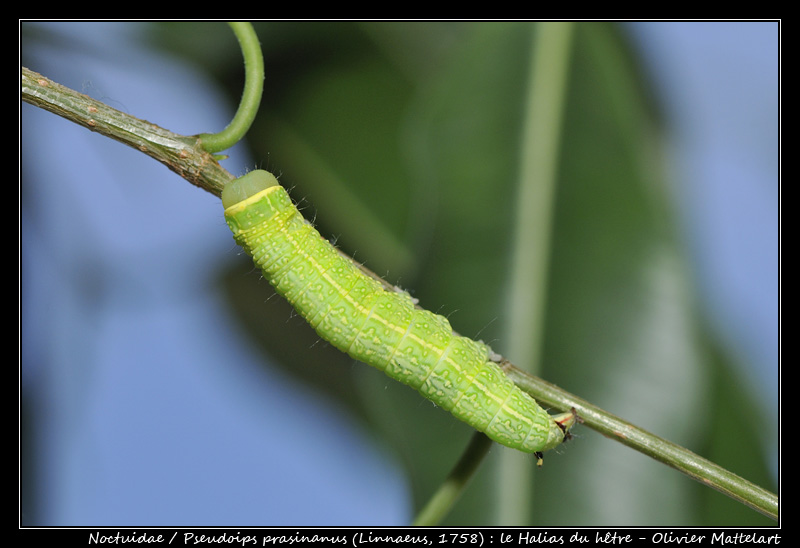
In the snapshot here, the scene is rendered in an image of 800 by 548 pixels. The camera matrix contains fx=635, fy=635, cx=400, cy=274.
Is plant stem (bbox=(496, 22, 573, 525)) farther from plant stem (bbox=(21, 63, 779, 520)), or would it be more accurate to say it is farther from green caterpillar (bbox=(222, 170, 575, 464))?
plant stem (bbox=(21, 63, 779, 520))

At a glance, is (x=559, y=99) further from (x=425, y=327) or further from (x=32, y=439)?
(x=32, y=439)

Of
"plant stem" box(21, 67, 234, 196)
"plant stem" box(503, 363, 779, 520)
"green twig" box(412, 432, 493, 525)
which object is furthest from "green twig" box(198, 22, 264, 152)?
"plant stem" box(503, 363, 779, 520)

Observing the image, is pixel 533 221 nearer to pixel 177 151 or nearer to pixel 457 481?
pixel 457 481

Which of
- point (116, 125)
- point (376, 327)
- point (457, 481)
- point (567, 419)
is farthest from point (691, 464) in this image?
point (116, 125)

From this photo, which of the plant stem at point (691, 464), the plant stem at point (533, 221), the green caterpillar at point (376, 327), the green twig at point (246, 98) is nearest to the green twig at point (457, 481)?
the green caterpillar at point (376, 327)

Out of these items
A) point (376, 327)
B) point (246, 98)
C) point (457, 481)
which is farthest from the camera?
point (376, 327)

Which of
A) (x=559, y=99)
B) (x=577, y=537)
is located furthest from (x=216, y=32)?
(x=577, y=537)

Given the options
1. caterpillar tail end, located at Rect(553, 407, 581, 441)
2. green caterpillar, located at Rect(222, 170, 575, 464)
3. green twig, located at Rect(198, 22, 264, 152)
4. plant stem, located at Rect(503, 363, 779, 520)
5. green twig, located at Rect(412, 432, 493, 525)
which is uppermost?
green twig, located at Rect(198, 22, 264, 152)
